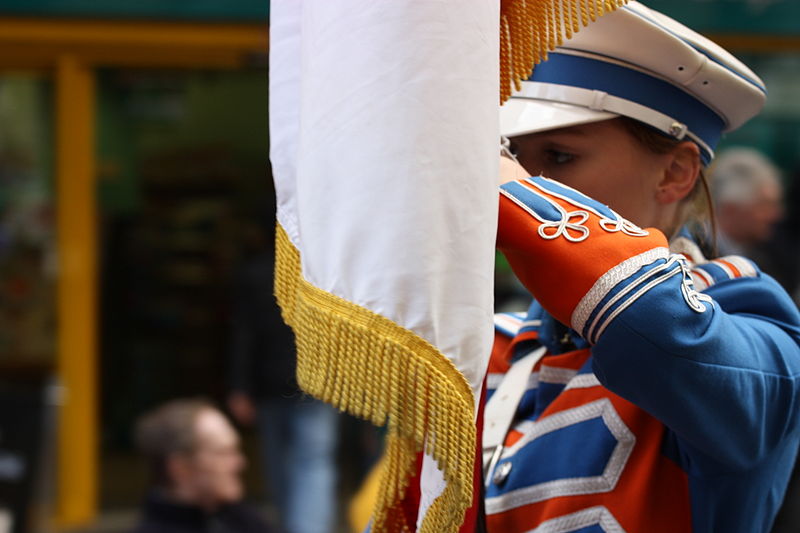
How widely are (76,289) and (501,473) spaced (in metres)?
4.45

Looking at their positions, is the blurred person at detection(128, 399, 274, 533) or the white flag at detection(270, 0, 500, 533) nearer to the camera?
the white flag at detection(270, 0, 500, 533)

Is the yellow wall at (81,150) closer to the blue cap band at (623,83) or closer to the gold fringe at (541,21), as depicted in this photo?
the blue cap band at (623,83)

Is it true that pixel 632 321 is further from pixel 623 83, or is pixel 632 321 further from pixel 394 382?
pixel 623 83

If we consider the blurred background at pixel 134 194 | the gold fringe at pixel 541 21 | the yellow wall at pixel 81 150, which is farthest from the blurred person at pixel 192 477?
the gold fringe at pixel 541 21

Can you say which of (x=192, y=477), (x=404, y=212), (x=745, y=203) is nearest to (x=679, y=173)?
(x=404, y=212)

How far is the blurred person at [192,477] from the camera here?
3203 mm

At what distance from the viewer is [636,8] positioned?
56.8 inches

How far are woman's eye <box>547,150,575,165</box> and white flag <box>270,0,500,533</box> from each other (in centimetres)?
38

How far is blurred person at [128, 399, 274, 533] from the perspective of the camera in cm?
320

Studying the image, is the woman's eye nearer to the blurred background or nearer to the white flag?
the white flag

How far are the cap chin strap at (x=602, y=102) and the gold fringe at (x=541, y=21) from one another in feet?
0.74

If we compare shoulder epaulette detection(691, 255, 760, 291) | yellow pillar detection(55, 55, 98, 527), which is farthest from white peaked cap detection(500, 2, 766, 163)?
yellow pillar detection(55, 55, 98, 527)

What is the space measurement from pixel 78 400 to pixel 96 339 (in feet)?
1.10

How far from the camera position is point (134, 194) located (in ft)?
19.2
